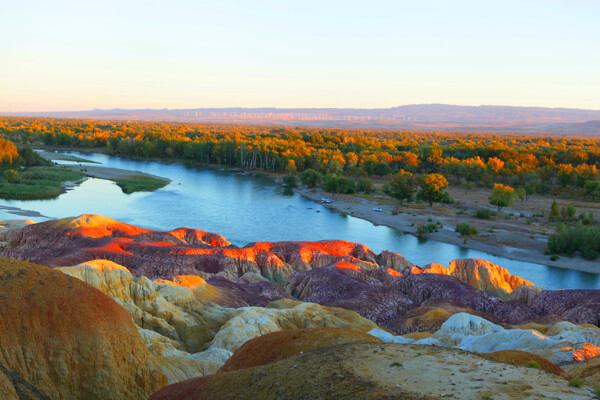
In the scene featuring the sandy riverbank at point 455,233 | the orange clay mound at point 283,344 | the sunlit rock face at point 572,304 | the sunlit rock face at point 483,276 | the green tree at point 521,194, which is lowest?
the sandy riverbank at point 455,233

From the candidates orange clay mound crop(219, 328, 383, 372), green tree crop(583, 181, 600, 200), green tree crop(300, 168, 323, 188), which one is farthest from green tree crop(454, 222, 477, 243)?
orange clay mound crop(219, 328, 383, 372)

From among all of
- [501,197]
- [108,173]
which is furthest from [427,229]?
[108,173]

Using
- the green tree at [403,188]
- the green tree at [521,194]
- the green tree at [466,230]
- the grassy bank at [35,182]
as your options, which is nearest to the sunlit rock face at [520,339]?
the green tree at [466,230]

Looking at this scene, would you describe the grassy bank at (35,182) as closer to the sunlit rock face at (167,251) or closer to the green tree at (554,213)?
the sunlit rock face at (167,251)

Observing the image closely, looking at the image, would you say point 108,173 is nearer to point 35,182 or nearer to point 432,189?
point 35,182

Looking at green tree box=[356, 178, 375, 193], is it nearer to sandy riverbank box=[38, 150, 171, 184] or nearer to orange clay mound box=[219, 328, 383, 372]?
sandy riverbank box=[38, 150, 171, 184]
